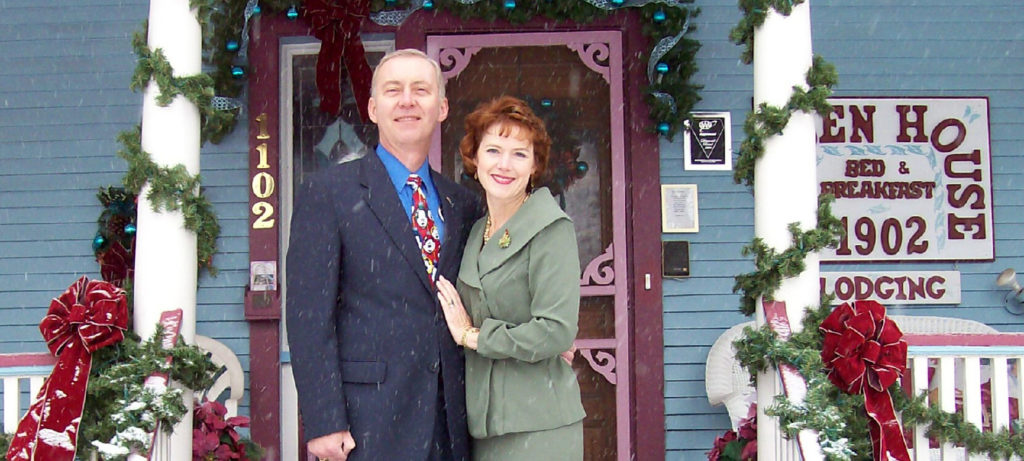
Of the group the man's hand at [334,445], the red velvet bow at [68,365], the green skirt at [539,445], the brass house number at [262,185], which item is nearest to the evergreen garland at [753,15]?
the green skirt at [539,445]

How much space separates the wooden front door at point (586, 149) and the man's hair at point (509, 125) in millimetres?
2487

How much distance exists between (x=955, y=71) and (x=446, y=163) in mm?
3107

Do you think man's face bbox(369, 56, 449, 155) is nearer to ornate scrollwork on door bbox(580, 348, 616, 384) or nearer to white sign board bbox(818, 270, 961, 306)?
ornate scrollwork on door bbox(580, 348, 616, 384)

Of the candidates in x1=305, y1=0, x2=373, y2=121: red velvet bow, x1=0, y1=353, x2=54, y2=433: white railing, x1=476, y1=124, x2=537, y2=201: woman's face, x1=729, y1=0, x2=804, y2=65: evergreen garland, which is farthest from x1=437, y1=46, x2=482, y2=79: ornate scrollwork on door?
x1=0, y1=353, x2=54, y2=433: white railing

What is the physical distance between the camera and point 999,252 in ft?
17.4

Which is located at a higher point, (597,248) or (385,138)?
(385,138)

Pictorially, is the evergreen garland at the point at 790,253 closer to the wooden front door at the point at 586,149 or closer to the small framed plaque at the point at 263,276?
the wooden front door at the point at 586,149

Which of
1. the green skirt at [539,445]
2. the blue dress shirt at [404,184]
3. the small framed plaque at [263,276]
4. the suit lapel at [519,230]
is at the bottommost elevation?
the green skirt at [539,445]

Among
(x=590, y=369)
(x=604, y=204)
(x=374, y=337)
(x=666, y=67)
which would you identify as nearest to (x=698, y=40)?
(x=666, y=67)

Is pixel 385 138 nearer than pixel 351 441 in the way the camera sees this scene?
No

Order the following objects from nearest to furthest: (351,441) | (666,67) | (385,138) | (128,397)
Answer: (351,441) < (385,138) < (128,397) < (666,67)

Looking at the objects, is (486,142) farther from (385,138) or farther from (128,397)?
(128,397)

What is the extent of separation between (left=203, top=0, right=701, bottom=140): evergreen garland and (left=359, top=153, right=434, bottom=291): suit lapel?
2460mm

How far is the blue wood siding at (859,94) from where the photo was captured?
5121 mm
